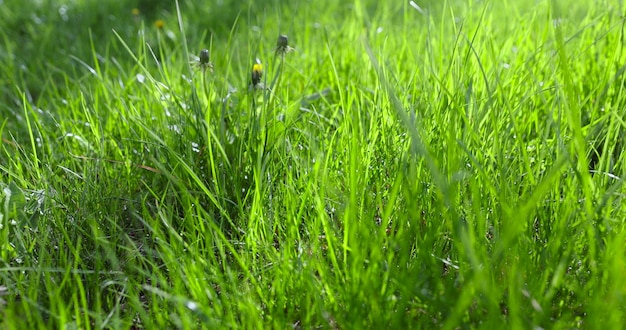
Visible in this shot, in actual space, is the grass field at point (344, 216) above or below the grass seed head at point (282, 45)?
below

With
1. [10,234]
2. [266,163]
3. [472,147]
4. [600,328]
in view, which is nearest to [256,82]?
[266,163]

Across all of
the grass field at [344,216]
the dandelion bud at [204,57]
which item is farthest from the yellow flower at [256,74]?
the dandelion bud at [204,57]

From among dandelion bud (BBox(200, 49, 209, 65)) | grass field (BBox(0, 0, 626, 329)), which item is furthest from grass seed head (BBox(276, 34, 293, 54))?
dandelion bud (BBox(200, 49, 209, 65))

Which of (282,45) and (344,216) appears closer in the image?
(344,216)

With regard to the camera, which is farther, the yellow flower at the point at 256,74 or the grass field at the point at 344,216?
the yellow flower at the point at 256,74

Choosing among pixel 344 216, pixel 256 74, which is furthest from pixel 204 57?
pixel 344 216

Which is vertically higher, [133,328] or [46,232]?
[46,232]

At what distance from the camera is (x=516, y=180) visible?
1.34 m

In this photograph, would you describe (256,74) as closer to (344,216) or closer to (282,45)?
(282,45)

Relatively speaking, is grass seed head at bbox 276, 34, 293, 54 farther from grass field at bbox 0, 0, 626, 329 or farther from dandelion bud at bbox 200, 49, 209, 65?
dandelion bud at bbox 200, 49, 209, 65

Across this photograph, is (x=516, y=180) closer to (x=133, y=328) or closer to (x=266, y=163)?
(x=266, y=163)

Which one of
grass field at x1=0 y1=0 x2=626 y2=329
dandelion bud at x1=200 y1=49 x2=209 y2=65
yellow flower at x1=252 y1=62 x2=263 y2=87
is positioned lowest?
grass field at x1=0 y1=0 x2=626 y2=329

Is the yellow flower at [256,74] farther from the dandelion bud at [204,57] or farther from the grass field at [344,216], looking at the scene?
the dandelion bud at [204,57]

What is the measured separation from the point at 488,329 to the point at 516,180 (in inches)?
20.0
